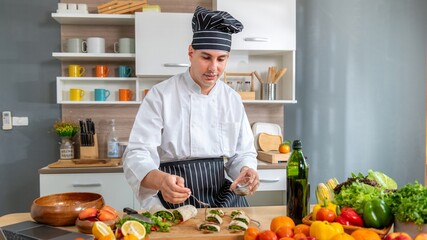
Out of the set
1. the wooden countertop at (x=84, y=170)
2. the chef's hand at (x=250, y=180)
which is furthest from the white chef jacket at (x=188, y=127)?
the wooden countertop at (x=84, y=170)

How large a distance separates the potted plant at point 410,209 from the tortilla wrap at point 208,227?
550 mm

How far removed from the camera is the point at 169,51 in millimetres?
3061

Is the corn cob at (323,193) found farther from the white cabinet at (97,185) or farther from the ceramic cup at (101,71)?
the ceramic cup at (101,71)

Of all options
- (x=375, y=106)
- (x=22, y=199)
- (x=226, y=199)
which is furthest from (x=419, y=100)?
(x=22, y=199)

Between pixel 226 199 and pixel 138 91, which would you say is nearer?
pixel 226 199

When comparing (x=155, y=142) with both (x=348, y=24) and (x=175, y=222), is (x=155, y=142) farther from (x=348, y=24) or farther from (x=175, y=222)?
(x=348, y=24)

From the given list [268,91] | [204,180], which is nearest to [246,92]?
[268,91]

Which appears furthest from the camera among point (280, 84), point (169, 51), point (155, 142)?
point (280, 84)

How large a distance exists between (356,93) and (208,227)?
274 cm

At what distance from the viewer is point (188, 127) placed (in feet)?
6.10

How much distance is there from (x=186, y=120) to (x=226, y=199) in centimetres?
41

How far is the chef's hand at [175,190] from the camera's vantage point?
1396mm

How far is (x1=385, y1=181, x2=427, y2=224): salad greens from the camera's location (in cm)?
111

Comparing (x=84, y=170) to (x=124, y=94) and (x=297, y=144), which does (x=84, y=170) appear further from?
(x=297, y=144)
